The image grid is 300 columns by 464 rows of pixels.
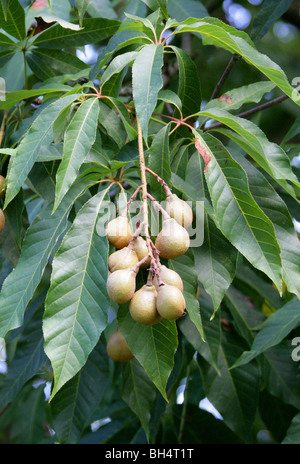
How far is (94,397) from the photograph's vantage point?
1425 millimetres

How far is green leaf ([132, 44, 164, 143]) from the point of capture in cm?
95

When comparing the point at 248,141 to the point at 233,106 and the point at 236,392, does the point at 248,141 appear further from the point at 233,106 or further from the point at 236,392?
the point at 236,392

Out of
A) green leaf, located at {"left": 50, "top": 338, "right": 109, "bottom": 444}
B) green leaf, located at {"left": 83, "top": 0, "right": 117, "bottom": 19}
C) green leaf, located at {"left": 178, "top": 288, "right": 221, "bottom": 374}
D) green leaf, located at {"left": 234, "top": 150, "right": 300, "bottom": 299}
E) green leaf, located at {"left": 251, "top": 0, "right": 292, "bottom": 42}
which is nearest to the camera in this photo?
green leaf, located at {"left": 234, "top": 150, "right": 300, "bottom": 299}

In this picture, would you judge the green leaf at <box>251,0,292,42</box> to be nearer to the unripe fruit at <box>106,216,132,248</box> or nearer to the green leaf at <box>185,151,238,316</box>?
the green leaf at <box>185,151,238,316</box>

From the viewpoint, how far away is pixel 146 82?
99 cm

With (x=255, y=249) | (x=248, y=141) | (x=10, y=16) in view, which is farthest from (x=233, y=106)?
(x=10, y=16)

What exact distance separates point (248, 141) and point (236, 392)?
76 centimetres

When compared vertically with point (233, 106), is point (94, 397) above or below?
below

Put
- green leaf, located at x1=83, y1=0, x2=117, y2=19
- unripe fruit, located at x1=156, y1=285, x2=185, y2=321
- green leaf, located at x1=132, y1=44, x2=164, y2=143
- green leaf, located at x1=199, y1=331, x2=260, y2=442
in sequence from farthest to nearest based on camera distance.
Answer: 1. green leaf, located at x1=83, y1=0, x2=117, y2=19
2. green leaf, located at x1=199, y1=331, x2=260, y2=442
3. green leaf, located at x1=132, y1=44, x2=164, y2=143
4. unripe fruit, located at x1=156, y1=285, x2=185, y2=321

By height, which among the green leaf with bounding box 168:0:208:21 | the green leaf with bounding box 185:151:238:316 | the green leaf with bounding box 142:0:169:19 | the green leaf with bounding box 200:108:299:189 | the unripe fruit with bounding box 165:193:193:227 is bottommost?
the green leaf with bounding box 185:151:238:316

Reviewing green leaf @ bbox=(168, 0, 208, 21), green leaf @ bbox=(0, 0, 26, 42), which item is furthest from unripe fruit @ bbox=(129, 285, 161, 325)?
green leaf @ bbox=(168, 0, 208, 21)

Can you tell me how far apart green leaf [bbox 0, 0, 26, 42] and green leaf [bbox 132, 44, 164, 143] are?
0.50 m

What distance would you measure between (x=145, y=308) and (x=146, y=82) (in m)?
0.40

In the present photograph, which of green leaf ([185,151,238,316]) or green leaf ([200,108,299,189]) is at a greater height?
green leaf ([200,108,299,189])
